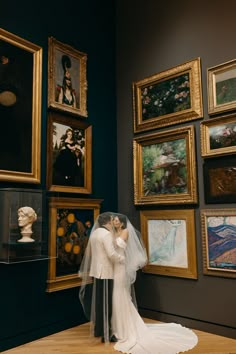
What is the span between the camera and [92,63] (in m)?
4.16

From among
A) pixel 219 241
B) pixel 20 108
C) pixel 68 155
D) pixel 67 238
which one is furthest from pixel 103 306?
pixel 20 108

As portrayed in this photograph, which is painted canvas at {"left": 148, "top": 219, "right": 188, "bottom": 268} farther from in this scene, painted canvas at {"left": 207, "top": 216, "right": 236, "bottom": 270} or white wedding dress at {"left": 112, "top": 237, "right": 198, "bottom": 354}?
white wedding dress at {"left": 112, "top": 237, "right": 198, "bottom": 354}

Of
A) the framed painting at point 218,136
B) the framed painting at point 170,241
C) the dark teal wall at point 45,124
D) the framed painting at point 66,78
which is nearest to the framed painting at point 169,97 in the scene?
the framed painting at point 218,136

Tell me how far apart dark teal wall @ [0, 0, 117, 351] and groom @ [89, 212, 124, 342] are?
1.70ft

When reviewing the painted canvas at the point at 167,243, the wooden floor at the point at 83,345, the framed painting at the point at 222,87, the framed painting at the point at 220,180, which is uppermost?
the framed painting at the point at 222,87

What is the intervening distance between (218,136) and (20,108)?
1.98 metres

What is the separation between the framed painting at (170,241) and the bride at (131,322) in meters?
0.44

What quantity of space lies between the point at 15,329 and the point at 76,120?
2.21m

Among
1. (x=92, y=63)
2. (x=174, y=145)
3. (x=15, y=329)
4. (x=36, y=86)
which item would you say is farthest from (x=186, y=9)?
(x=15, y=329)

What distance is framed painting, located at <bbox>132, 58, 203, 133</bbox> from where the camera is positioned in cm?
362

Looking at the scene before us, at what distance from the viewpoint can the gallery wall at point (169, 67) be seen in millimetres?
3346

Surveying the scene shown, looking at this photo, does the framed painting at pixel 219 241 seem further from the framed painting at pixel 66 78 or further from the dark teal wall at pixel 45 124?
the framed painting at pixel 66 78

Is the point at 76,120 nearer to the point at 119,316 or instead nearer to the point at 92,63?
the point at 92,63

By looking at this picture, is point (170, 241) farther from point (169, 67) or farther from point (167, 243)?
point (169, 67)
